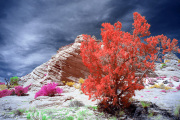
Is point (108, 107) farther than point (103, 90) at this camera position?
Yes

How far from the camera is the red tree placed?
456cm

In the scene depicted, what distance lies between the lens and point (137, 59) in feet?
17.3

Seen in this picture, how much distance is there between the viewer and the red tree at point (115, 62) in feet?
15.0

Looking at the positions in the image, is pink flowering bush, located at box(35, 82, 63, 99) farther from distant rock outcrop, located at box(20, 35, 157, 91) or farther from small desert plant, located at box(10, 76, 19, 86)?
small desert plant, located at box(10, 76, 19, 86)

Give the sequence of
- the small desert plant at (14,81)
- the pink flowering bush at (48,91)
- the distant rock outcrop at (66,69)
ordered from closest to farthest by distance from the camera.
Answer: the pink flowering bush at (48,91) → the distant rock outcrop at (66,69) → the small desert plant at (14,81)

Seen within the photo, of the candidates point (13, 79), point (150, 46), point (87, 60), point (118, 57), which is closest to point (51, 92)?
point (87, 60)

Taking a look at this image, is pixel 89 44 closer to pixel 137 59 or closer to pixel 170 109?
pixel 137 59

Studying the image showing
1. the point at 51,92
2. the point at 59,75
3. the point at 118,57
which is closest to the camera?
the point at 118,57

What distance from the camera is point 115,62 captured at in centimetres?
482

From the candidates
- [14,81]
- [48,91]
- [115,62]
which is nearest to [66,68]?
[48,91]

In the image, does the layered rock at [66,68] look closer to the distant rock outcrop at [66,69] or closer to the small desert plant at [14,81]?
the distant rock outcrop at [66,69]

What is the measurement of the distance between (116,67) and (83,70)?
1246 cm

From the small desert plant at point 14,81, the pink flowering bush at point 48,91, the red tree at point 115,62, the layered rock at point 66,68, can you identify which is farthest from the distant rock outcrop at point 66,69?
the red tree at point 115,62

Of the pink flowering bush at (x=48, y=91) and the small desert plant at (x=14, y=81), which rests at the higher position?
the small desert plant at (x=14, y=81)
